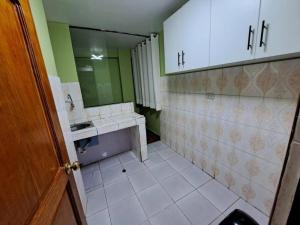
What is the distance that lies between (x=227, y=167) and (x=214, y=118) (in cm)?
61

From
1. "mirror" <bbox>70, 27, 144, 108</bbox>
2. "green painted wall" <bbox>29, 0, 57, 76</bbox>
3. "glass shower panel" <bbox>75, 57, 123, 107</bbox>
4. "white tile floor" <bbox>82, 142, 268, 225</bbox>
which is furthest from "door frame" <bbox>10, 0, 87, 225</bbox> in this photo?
"glass shower panel" <bbox>75, 57, 123, 107</bbox>

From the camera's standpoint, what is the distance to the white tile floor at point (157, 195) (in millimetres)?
1365

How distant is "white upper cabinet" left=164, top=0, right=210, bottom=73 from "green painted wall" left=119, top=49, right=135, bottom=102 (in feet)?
5.92

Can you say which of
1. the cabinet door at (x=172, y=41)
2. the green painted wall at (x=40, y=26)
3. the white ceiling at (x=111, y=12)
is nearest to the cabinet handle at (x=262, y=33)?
the cabinet door at (x=172, y=41)

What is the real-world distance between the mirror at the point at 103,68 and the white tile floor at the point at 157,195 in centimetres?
153

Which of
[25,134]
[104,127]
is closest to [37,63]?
[25,134]

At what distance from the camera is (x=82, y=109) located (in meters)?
2.17

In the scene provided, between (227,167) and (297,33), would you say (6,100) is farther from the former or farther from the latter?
(227,167)

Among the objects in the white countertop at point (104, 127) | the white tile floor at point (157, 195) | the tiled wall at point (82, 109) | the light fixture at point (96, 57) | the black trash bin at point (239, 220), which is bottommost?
the white tile floor at point (157, 195)

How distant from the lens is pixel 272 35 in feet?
2.75

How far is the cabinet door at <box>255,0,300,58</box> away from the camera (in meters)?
0.75

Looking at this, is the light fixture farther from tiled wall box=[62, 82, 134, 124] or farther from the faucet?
the faucet

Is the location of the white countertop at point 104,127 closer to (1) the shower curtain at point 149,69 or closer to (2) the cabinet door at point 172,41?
(1) the shower curtain at point 149,69

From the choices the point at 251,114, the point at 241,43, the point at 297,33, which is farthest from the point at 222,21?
the point at 251,114
